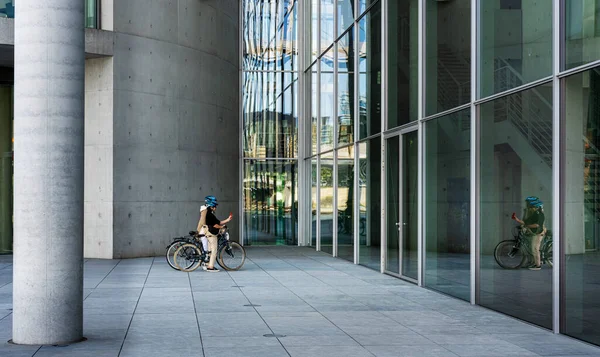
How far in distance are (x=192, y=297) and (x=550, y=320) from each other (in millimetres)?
5972

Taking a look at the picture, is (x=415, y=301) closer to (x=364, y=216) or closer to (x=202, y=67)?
(x=364, y=216)

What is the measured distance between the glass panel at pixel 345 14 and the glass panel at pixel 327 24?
0.95 m

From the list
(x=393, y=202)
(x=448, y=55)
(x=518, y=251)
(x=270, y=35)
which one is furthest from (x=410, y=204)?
(x=270, y=35)

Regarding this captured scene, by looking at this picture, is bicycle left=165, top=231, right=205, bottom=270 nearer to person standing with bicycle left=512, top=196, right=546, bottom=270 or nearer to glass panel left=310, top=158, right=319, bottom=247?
glass panel left=310, top=158, right=319, bottom=247

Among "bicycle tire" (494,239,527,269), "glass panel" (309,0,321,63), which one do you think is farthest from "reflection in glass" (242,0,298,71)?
"bicycle tire" (494,239,527,269)

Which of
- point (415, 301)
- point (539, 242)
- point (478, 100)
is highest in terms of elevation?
point (478, 100)

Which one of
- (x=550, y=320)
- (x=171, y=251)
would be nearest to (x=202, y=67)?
(x=171, y=251)

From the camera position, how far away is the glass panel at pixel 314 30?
2673 cm

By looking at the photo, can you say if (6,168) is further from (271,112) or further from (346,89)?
(346,89)

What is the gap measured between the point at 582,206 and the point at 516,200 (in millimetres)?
1807

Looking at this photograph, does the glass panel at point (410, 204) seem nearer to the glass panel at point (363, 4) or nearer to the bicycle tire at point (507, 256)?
the bicycle tire at point (507, 256)

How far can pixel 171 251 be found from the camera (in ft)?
62.1

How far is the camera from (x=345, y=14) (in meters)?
22.4

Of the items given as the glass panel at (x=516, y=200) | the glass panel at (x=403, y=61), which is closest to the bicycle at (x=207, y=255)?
the glass panel at (x=403, y=61)
